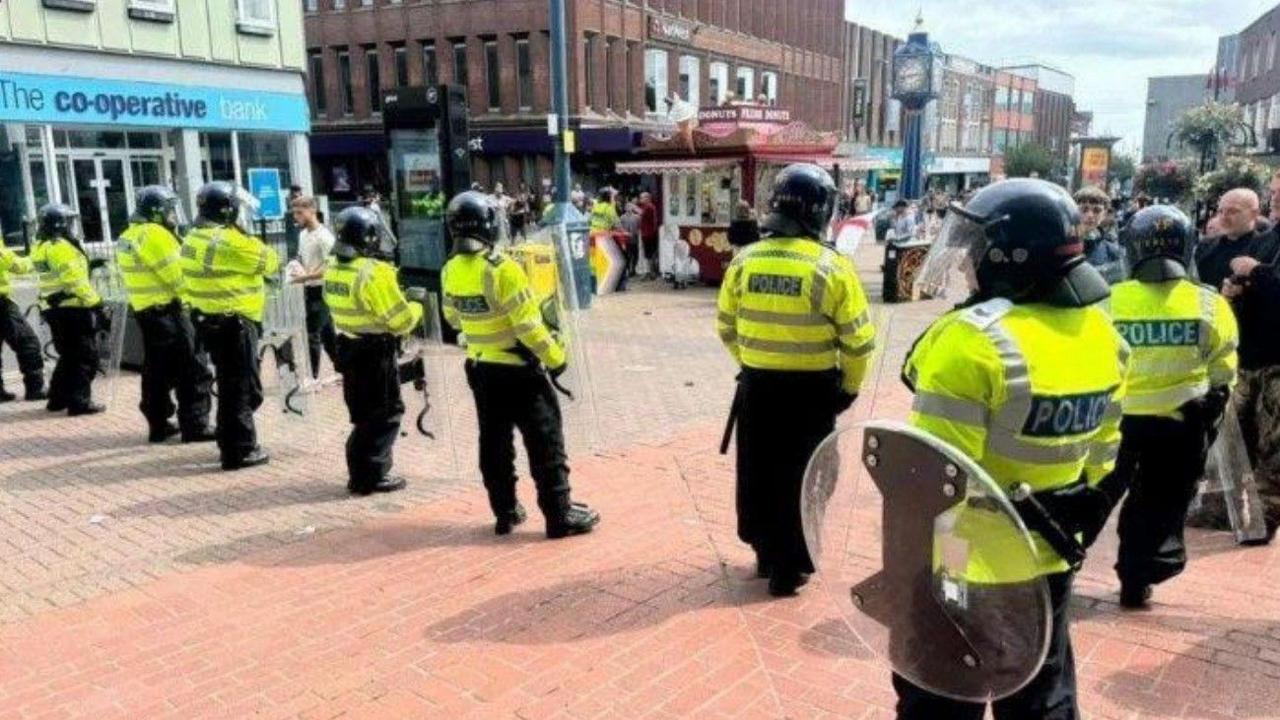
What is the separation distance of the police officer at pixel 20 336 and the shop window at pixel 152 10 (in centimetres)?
1188

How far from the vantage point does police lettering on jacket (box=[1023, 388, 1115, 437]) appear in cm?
222

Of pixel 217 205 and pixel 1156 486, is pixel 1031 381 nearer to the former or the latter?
pixel 1156 486

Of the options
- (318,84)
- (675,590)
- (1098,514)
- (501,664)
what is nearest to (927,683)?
(1098,514)

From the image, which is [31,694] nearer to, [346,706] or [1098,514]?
[346,706]

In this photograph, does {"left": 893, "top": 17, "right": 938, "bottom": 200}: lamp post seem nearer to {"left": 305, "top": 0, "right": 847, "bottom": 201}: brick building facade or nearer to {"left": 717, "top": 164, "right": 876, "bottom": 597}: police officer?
{"left": 305, "top": 0, "right": 847, "bottom": 201}: brick building facade

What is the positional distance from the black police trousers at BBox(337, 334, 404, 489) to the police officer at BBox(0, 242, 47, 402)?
4.46 m

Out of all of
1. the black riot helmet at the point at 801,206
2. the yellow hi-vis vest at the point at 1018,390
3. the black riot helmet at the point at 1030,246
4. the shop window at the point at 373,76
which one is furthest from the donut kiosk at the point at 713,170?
the shop window at the point at 373,76

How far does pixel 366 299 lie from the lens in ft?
19.0

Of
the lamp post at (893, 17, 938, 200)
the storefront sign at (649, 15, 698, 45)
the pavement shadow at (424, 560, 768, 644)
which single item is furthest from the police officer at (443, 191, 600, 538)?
the storefront sign at (649, 15, 698, 45)

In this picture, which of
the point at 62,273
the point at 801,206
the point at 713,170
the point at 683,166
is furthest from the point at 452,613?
the point at 713,170

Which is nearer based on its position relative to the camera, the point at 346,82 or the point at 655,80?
the point at 655,80

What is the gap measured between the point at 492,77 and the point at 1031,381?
34.5 meters

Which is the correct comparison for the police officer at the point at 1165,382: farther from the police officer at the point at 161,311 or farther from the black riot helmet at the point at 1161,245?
the police officer at the point at 161,311

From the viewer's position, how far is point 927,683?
2.28 m
